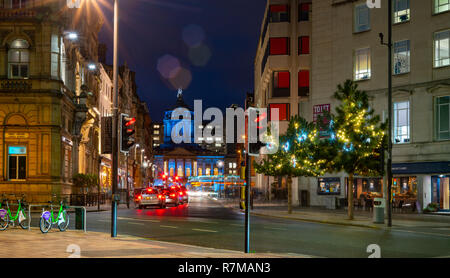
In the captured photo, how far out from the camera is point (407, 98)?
37.7m

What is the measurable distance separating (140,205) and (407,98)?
2100 centimetres

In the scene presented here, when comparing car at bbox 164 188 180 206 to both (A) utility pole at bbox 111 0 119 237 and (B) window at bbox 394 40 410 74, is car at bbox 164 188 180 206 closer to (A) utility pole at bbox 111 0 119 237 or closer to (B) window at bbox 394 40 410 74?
(B) window at bbox 394 40 410 74

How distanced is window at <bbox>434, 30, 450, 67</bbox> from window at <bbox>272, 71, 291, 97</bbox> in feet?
104

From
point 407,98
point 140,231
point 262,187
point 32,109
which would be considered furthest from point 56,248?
point 262,187

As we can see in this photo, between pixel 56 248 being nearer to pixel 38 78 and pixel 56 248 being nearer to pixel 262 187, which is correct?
pixel 38 78

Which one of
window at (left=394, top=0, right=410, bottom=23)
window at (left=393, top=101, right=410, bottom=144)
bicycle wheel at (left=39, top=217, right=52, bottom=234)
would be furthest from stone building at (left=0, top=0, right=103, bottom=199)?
window at (left=393, top=101, right=410, bottom=144)

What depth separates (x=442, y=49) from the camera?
36000mm

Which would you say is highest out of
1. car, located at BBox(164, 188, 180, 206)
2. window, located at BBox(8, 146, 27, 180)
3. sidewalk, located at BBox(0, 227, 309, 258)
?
window, located at BBox(8, 146, 27, 180)

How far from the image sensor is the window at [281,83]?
222 ft

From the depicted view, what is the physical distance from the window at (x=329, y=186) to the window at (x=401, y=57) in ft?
32.6

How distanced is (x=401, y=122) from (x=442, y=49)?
17.9ft

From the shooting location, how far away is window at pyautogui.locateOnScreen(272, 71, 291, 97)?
67.6 m

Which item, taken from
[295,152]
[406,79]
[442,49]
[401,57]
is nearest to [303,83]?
[401,57]

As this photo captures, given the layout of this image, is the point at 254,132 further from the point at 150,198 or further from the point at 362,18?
the point at 362,18
